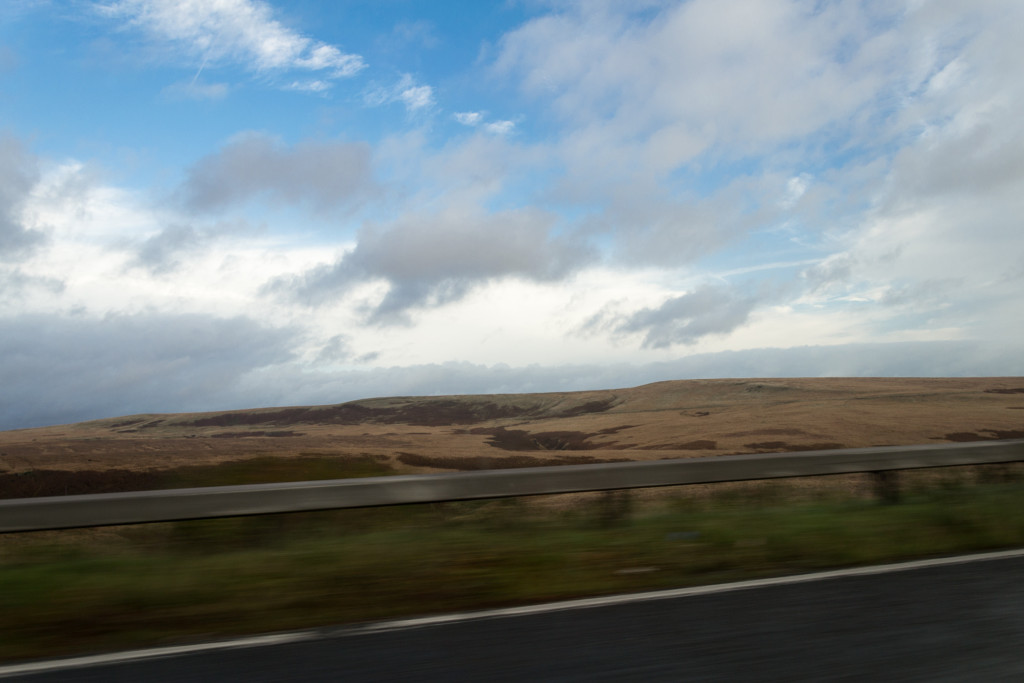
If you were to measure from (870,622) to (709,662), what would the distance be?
3.85 feet

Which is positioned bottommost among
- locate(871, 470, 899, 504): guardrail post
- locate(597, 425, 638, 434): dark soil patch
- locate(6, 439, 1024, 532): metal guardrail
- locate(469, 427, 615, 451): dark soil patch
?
locate(469, 427, 615, 451): dark soil patch

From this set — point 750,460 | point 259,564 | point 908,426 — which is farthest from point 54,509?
point 908,426

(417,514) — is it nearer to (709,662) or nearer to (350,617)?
(350,617)

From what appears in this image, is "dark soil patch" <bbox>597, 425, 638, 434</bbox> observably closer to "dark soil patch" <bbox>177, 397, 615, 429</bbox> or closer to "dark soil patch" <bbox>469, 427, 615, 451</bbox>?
"dark soil patch" <bbox>469, 427, 615, 451</bbox>

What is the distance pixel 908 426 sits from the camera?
46156 millimetres

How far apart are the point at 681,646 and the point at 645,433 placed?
60.5 m

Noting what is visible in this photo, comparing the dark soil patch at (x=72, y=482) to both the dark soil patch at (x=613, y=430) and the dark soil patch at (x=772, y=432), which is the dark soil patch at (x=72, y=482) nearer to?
the dark soil patch at (x=772, y=432)

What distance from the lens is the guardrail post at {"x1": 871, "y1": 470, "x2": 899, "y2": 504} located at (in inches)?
323

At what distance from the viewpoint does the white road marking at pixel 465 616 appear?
3.81m

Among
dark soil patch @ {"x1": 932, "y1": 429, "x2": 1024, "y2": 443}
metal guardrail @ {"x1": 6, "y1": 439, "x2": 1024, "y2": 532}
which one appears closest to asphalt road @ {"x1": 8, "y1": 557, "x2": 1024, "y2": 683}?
metal guardrail @ {"x1": 6, "y1": 439, "x2": 1024, "y2": 532}

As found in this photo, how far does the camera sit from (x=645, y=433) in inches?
2485

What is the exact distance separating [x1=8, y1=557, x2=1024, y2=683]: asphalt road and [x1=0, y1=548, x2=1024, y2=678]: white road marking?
0.06 metres

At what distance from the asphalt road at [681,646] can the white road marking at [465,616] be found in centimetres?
6

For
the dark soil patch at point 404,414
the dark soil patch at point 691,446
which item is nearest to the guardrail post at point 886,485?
the dark soil patch at point 691,446
